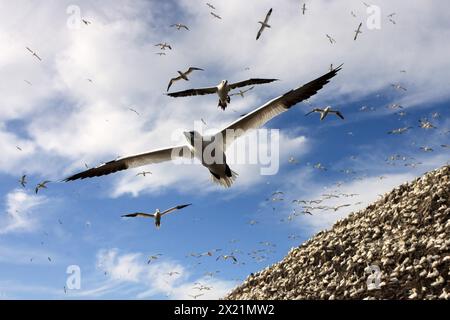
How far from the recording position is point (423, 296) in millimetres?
11906

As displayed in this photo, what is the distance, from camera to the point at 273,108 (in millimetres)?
15055

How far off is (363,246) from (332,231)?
288cm

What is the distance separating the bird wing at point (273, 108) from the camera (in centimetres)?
1488

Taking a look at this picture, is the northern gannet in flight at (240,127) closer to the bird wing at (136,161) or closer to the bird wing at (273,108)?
the bird wing at (273,108)

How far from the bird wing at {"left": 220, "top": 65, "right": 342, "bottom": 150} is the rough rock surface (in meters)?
4.45

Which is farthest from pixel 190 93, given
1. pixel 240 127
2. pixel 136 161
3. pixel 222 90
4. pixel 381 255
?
pixel 381 255

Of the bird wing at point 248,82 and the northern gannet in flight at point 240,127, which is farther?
the bird wing at point 248,82

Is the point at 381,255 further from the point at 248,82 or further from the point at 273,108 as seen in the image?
the point at 248,82

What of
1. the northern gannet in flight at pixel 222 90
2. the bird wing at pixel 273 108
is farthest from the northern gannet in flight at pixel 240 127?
the northern gannet in flight at pixel 222 90

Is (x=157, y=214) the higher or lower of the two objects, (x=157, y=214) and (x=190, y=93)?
the lower

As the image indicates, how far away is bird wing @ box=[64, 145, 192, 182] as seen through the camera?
16.2 metres

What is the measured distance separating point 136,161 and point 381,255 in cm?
780

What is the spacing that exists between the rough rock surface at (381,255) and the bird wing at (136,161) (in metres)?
4.76
